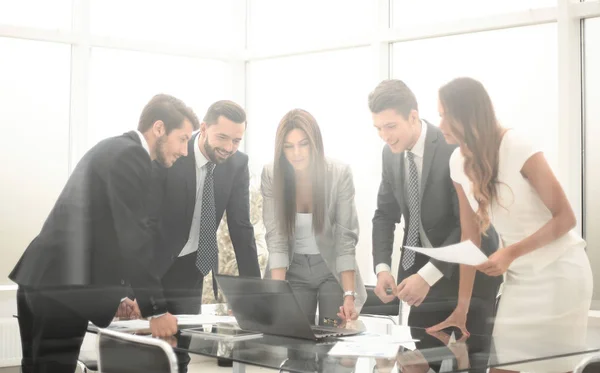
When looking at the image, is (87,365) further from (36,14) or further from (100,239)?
(36,14)

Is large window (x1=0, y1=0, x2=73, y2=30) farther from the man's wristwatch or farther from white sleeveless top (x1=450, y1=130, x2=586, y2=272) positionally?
white sleeveless top (x1=450, y1=130, x2=586, y2=272)

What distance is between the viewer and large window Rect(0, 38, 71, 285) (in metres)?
4.33

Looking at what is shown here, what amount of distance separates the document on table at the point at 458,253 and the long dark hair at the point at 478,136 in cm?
12

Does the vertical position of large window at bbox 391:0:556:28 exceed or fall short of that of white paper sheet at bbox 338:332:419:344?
it exceeds it

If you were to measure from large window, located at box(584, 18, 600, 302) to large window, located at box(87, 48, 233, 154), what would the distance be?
73.3 inches

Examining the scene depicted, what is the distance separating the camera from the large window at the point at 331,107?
169 inches

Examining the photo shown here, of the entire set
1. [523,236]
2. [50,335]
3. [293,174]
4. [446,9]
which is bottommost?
[50,335]

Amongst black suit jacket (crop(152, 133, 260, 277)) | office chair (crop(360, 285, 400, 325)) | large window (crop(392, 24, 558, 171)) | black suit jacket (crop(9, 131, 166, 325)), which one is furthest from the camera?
black suit jacket (crop(152, 133, 260, 277))

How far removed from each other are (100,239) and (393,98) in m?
1.58

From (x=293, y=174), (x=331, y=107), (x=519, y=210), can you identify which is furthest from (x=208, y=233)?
(x=519, y=210)

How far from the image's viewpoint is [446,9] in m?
4.10

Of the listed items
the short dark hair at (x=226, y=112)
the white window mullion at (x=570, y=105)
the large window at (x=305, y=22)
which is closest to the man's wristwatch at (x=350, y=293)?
the short dark hair at (x=226, y=112)

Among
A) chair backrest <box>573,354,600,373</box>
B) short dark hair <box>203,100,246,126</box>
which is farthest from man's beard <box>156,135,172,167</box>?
chair backrest <box>573,354,600,373</box>

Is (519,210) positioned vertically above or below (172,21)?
below
